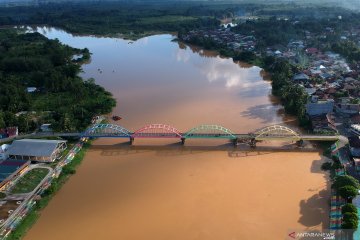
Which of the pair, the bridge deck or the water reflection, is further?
the water reflection

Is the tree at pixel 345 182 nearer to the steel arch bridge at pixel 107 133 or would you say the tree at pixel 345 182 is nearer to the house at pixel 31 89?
the steel arch bridge at pixel 107 133

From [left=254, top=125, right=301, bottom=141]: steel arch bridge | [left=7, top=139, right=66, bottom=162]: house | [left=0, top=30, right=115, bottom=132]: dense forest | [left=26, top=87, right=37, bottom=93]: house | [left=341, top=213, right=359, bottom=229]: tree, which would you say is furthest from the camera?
[left=26, top=87, right=37, bottom=93]: house

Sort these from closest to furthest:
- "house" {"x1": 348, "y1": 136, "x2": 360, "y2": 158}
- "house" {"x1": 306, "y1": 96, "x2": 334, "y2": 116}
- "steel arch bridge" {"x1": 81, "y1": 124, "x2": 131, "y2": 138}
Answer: "house" {"x1": 348, "y1": 136, "x2": 360, "y2": 158} < "steel arch bridge" {"x1": 81, "y1": 124, "x2": 131, "y2": 138} < "house" {"x1": 306, "y1": 96, "x2": 334, "y2": 116}

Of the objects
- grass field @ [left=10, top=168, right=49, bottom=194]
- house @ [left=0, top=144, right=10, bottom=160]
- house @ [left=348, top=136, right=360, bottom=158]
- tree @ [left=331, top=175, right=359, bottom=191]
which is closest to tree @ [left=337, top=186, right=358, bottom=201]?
tree @ [left=331, top=175, right=359, bottom=191]

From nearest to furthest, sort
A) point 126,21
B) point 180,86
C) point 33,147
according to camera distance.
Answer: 1. point 33,147
2. point 180,86
3. point 126,21

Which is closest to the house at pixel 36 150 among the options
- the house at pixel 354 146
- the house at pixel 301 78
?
the house at pixel 354 146

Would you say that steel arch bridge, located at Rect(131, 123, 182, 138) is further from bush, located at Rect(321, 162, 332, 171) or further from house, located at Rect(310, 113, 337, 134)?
house, located at Rect(310, 113, 337, 134)

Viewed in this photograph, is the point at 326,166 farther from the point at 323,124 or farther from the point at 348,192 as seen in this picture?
the point at 323,124

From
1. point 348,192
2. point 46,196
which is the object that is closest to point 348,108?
point 348,192
